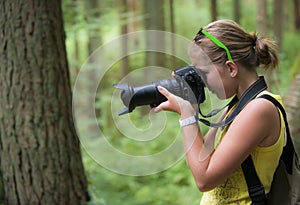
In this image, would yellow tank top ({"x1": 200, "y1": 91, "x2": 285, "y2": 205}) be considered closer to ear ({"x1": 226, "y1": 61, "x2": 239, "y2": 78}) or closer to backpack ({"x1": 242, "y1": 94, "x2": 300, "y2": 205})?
backpack ({"x1": 242, "y1": 94, "x2": 300, "y2": 205})

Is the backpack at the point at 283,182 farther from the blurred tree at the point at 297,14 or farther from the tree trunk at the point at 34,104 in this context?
the blurred tree at the point at 297,14

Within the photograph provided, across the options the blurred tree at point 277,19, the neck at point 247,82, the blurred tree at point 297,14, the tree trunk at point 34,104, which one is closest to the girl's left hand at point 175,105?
the neck at point 247,82

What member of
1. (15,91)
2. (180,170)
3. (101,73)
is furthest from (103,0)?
(101,73)

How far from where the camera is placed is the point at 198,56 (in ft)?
5.94

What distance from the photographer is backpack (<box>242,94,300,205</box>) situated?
1.76 m

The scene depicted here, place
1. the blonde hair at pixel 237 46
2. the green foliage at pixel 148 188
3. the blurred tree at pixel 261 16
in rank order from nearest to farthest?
the blonde hair at pixel 237 46 < the green foliage at pixel 148 188 < the blurred tree at pixel 261 16

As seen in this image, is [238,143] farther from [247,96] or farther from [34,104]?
[34,104]

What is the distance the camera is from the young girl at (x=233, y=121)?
169cm

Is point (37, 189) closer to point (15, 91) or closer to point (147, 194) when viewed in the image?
point (15, 91)

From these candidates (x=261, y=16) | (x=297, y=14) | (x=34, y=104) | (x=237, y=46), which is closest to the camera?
(x=237, y=46)

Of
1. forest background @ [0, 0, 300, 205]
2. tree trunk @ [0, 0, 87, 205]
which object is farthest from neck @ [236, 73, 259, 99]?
tree trunk @ [0, 0, 87, 205]

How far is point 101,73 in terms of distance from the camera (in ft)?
6.73

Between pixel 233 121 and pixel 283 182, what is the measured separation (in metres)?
0.38

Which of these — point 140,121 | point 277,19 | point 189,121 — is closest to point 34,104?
point 140,121
